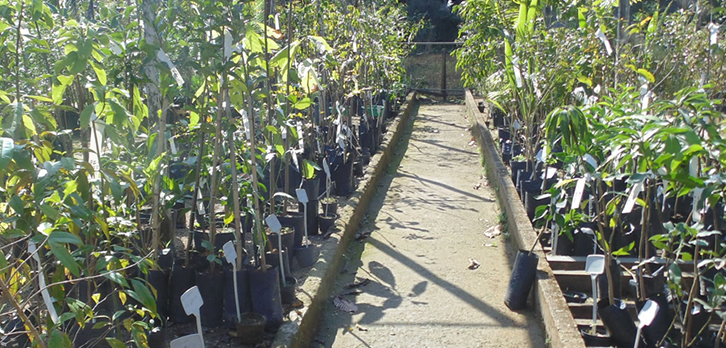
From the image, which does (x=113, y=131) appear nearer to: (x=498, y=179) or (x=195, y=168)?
(x=195, y=168)

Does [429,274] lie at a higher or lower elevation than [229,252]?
lower

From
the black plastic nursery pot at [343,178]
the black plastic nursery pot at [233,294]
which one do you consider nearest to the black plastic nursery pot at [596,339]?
the black plastic nursery pot at [233,294]

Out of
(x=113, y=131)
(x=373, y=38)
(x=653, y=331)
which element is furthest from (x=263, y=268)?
(x=373, y=38)

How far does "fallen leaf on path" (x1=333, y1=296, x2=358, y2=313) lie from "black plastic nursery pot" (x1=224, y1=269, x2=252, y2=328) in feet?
2.45

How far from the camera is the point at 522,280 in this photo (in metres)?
3.72

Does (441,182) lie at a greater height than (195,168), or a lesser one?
lesser

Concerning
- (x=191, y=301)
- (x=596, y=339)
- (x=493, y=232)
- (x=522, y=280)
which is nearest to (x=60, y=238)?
(x=191, y=301)

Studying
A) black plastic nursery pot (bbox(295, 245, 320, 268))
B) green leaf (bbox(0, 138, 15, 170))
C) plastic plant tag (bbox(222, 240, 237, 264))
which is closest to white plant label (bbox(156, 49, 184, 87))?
plastic plant tag (bbox(222, 240, 237, 264))

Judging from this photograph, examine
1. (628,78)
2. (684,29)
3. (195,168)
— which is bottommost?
(195,168)

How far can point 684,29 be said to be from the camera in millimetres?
5645

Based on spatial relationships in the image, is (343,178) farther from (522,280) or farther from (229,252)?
(229,252)

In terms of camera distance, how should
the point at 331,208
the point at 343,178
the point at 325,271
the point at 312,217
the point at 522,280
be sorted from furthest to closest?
the point at 343,178 → the point at 331,208 → the point at 312,217 → the point at 325,271 → the point at 522,280

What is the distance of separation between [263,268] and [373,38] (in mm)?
5685

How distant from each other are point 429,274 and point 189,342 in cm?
216
